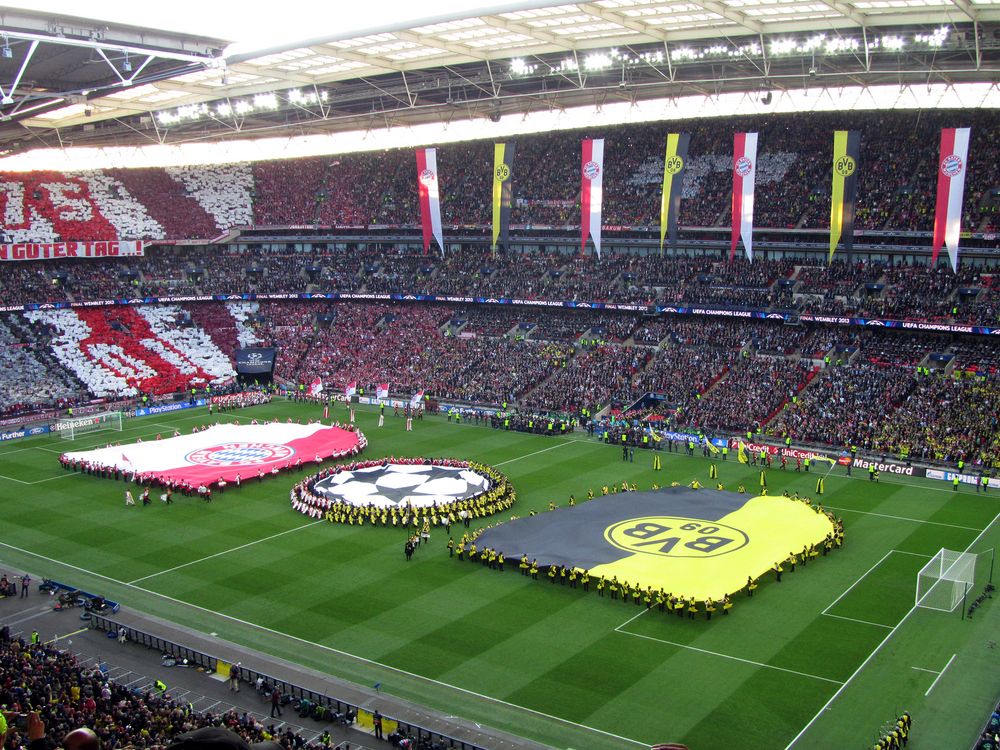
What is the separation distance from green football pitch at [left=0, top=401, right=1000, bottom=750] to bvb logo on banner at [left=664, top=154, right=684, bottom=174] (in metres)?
18.5

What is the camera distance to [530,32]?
4753 cm

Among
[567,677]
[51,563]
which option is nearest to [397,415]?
[51,563]

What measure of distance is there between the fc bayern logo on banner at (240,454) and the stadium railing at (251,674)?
1836 cm

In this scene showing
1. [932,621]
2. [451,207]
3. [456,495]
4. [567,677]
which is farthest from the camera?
[451,207]

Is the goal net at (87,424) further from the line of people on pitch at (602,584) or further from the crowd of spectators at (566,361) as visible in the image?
the line of people on pitch at (602,584)

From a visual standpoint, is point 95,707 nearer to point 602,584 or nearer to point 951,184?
point 602,584

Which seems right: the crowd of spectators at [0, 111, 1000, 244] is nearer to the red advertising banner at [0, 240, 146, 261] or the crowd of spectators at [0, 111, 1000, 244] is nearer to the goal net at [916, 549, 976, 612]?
the red advertising banner at [0, 240, 146, 261]

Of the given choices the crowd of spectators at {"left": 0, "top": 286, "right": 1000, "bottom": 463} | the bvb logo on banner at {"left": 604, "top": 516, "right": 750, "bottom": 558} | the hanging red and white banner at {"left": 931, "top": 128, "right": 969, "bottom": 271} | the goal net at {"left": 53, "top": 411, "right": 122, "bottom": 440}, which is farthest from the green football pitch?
the hanging red and white banner at {"left": 931, "top": 128, "right": 969, "bottom": 271}

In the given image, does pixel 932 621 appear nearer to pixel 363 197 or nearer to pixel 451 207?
pixel 451 207

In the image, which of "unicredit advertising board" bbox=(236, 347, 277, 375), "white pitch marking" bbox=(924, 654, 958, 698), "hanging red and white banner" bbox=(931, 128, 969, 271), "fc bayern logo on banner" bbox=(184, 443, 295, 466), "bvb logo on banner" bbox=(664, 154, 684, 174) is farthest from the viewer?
"unicredit advertising board" bbox=(236, 347, 277, 375)

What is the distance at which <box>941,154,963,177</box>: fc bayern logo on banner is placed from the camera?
153 feet

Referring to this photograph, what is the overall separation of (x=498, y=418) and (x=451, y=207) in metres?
28.9

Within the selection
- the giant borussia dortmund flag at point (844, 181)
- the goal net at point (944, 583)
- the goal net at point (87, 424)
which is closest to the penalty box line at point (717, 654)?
the goal net at point (944, 583)

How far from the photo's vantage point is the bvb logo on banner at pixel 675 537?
33031mm
